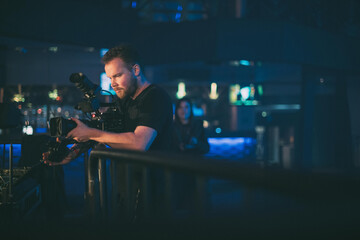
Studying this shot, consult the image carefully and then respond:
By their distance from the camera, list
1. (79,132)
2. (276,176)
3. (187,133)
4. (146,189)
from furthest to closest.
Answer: (187,133)
(79,132)
(146,189)
(276,176)

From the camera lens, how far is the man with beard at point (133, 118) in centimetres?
167

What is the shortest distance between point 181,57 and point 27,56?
16.9ft

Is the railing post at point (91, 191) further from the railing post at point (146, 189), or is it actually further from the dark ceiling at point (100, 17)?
the dark ceiling at point (100, 17)

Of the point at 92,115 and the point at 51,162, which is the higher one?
the point at 92,115

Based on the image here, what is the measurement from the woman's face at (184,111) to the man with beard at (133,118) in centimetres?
208

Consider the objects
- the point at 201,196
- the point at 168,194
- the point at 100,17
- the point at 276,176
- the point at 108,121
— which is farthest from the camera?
the point at 100,17

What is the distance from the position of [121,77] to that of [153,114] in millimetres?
315

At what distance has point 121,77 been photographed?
189 centimetres

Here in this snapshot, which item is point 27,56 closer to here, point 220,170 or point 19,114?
point 19,114

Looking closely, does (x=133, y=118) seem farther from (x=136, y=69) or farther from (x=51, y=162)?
(x=51, y=162)

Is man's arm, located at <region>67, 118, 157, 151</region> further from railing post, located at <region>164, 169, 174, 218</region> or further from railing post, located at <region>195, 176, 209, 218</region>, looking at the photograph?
railing post, located at <region>195, 176, 209, 218</region>

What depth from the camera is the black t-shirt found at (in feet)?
5.74

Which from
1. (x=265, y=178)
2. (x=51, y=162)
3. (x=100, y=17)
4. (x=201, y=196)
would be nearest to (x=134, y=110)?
(x=51, y=162)

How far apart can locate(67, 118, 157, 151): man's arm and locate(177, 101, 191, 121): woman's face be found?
2.30 metres
